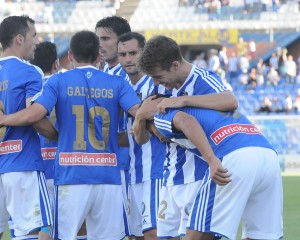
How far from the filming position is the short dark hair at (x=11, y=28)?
7578mm

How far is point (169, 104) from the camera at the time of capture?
6246mm

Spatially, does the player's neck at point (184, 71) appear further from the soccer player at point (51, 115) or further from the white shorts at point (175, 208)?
the soccer player at point (51, 115)

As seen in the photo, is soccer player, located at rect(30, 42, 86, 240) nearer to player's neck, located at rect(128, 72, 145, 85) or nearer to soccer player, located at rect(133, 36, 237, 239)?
player's neck, located at rect(128, 72, 145, 85)

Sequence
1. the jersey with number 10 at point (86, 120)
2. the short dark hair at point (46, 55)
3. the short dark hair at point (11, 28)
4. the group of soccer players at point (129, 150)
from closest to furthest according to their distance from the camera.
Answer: the group of soccer players at point (129, 150) → the jersey with number 10 at point (86, 120) → the short dark hair at point (11, 28) → the short dark hair at point (46, 55)

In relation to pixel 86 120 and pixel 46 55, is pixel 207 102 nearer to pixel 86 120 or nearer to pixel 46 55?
pixel 86 120

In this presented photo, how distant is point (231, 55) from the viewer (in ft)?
118

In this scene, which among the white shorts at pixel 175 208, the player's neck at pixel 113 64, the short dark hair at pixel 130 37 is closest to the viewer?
the white shorts at pixel 175 208

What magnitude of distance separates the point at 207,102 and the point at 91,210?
1.75 metres

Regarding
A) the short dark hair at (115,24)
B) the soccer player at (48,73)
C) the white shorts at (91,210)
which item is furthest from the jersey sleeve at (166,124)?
the short dark hair at (115,24)

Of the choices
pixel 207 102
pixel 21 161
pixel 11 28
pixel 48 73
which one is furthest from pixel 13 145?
pixel 207 102

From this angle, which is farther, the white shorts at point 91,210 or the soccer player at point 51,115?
the soccer player at point 51,115

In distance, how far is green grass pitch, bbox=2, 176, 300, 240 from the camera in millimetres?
11102

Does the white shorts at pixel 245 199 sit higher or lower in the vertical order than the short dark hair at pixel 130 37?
lower

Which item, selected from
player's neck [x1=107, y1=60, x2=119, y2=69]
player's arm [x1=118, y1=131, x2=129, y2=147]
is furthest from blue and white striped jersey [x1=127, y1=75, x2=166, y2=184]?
player's neck [x1=107, y1=60, x2=119, y2=69]
